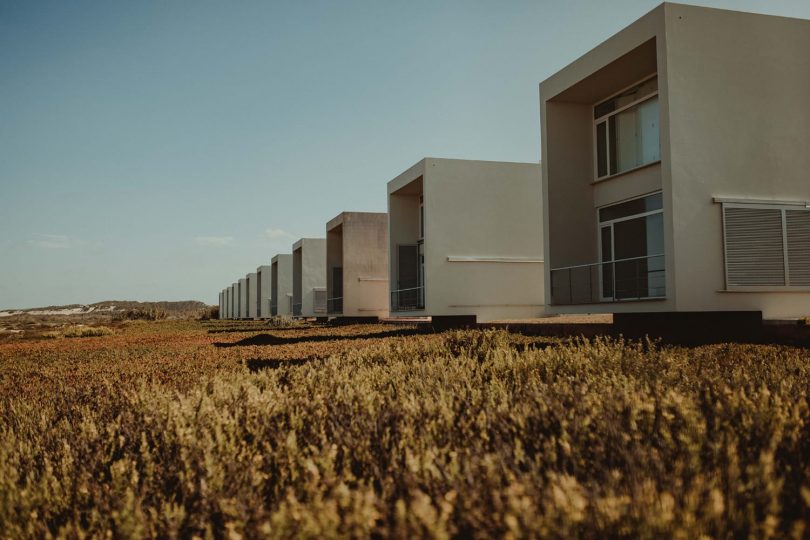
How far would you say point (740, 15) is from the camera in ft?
39.4

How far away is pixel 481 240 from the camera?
20031 millimetres

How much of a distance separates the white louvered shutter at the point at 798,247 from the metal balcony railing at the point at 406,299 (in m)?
11.9

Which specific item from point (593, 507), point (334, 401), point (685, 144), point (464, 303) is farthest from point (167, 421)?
point (464, 303)

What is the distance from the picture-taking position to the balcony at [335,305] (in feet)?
103

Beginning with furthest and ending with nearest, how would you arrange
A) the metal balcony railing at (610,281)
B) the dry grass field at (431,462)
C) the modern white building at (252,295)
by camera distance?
the modern white building at (252,295)
the metal balcony railing at (610,281)
the dry grass field at (431,462)

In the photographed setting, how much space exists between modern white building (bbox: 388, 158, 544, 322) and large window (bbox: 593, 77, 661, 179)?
528 cm

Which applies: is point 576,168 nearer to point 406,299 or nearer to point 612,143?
point 612,143

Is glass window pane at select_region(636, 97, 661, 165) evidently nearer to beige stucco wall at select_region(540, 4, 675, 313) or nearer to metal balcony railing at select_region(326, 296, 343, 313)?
beige stucco wall at select_region(540, 4, 675, 313)

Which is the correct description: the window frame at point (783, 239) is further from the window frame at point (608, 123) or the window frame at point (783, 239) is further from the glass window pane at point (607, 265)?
the glass window pane at point (607, 265)

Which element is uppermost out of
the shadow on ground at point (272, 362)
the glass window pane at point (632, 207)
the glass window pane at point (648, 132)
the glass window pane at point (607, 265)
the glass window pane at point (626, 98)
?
the glass window pane at point (626, 98)

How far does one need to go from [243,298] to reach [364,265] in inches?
1698

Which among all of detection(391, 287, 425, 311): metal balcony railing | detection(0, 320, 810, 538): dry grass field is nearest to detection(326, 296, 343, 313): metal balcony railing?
detection(391, 287, 425, 311): metal balcony railing

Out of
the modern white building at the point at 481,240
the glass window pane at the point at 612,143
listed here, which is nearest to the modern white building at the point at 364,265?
the modern white building at the point at 481,240

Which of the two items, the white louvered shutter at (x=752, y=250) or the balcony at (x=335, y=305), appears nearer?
the white louvered shutter at (x=752, y=250)
